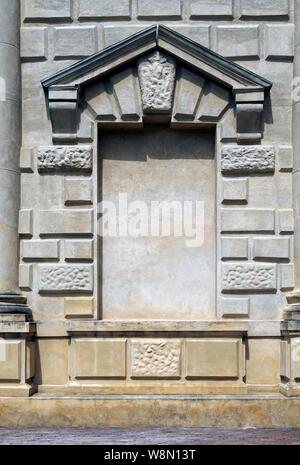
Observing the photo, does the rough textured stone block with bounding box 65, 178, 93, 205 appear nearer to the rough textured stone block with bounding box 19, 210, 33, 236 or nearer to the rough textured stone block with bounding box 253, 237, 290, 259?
the rough textured stone block with bounding box 19, 210, 33, 236

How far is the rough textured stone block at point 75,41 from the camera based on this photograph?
12.8 m

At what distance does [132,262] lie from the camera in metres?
12.8

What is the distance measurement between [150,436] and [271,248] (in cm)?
339

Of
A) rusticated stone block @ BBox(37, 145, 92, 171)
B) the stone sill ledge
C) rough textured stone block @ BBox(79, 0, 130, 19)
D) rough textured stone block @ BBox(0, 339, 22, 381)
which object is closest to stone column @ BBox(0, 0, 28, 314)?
rusticated stone block @ BBox(37, 145, 92, 171)

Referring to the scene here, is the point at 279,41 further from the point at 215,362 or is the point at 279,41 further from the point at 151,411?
the point at 151,411

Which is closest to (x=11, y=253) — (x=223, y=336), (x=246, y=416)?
(x=223, y=336)

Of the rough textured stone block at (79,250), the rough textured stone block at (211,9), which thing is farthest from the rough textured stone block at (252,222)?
the rough textured stone block at (211,9)

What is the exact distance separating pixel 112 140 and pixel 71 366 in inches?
139

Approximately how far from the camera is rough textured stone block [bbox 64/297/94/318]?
12.5 metres

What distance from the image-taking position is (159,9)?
12836 mm

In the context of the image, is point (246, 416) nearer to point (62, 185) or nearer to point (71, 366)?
point (71, 366)

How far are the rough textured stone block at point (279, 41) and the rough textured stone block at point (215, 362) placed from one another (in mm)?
4454
